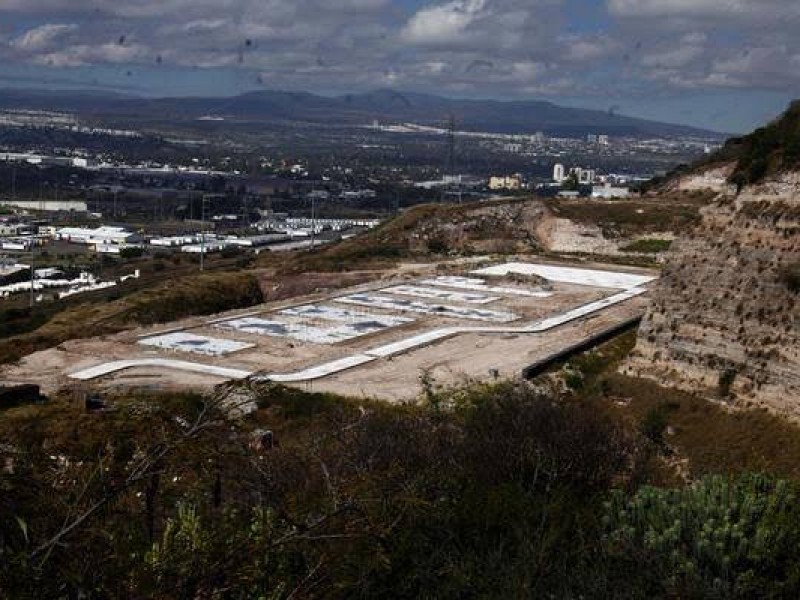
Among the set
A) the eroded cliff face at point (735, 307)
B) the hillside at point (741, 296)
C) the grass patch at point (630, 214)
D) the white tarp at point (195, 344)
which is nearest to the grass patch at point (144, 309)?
the white tarp at point (195, 344)

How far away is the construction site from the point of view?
28406 millimetres

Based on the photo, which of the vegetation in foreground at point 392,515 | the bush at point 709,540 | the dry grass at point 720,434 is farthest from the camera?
the dry grass at point 720,434

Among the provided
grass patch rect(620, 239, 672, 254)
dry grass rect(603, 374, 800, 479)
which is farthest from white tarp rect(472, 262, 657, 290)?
dry grass rect(603, 374, 800, 479)

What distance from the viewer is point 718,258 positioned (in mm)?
25391

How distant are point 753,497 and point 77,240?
324 ft

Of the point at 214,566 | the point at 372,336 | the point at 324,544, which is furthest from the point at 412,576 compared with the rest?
the point at 372,336

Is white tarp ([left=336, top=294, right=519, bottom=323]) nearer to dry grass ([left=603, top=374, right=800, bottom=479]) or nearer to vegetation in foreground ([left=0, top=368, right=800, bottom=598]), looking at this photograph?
dry grass ([left=603, top=374, right=800, bottom=479])

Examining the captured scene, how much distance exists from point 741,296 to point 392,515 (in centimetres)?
1751

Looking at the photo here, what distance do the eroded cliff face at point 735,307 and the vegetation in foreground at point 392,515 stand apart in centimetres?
237

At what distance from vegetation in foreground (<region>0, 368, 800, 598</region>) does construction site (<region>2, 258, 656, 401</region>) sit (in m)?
7.53

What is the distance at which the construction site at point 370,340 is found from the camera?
28.4 m

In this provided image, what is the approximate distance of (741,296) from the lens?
2400 centimetres

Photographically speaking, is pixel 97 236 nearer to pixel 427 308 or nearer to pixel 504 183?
pixel 427 308

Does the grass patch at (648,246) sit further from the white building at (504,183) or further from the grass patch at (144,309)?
the white building at (504,183)
